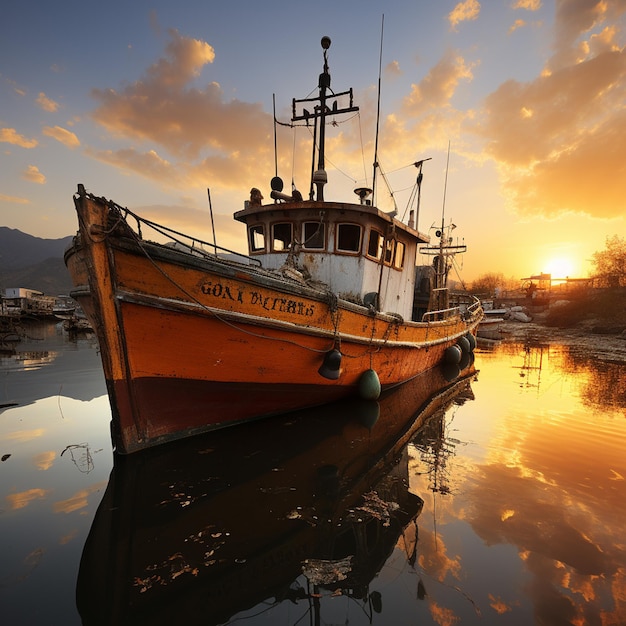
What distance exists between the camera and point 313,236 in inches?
295

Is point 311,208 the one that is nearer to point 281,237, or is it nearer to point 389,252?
point 281,237

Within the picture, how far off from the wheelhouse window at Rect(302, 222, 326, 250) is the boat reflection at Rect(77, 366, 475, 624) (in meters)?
4.07

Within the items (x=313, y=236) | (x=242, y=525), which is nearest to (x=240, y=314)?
(x=242, y=525)

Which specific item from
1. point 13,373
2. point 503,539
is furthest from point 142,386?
point 13,373

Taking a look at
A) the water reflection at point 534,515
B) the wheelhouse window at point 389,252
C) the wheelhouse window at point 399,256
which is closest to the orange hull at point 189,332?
the water reflection at point 534,515

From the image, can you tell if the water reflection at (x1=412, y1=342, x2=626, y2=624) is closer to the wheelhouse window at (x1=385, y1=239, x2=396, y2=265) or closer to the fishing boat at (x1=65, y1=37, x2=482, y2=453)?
the fishing boat at (x1=65, y1=37, x2=482, y2=453)

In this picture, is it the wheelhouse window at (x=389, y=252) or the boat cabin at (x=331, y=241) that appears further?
the wheelhouse window at (x=389, y=252)

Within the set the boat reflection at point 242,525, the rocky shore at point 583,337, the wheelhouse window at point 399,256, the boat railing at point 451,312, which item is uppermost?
the wheelhouse window at point 399,256

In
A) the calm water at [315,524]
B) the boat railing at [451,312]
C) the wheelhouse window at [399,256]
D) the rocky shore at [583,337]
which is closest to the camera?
the calm water at [315,524]

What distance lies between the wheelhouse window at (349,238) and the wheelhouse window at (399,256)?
1614 millimetres

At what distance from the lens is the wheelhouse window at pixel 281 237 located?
7.83 meters

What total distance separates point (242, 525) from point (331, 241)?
5718 mm

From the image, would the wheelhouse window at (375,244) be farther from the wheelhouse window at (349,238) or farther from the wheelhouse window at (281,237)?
the wheelhouse window at (281,237)

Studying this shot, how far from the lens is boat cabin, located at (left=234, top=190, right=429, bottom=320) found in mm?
7371
